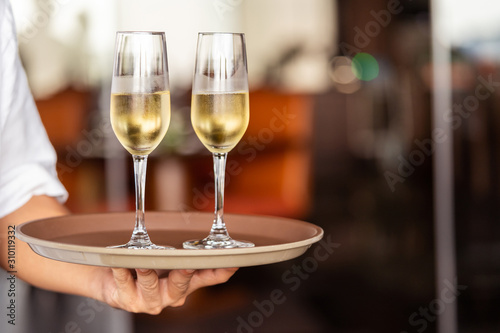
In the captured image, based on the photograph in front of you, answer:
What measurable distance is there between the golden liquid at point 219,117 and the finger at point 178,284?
0.22 metres

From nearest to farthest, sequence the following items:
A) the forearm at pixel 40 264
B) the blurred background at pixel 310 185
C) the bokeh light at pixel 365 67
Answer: the forearm at pixel 40 264 → the blurred background at pixel 310 185 → the bokeh light at pixel 365 67

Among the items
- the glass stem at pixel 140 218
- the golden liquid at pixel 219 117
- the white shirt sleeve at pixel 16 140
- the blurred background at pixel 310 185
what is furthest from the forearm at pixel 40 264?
the blurred background at pixel 310 185

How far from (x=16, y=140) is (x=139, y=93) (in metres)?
0.44

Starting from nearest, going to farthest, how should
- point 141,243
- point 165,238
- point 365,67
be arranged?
point 141,243 < point 165,238 < point 365,67

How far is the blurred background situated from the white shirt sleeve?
7.25ft

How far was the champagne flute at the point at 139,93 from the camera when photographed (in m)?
1.05

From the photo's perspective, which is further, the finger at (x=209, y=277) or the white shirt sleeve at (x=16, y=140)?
the white shirt sleeve at (x=16, y=140)

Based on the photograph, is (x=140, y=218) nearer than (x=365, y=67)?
Yes

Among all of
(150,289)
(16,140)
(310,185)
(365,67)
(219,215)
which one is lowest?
(310,185)

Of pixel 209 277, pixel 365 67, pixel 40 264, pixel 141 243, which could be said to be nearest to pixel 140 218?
pixel 141 243

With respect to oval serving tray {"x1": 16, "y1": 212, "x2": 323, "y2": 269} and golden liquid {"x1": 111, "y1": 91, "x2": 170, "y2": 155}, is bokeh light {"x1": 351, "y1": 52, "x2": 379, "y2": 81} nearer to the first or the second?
oval serving tray {"x1": 16, "y1": 212, "x2": 323, "y2": 269}

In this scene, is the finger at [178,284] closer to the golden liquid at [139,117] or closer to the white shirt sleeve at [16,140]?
the golden liquid at [139,117]

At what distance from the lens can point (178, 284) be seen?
3.52ft

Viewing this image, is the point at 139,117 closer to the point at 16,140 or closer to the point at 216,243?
the point at 216,243
